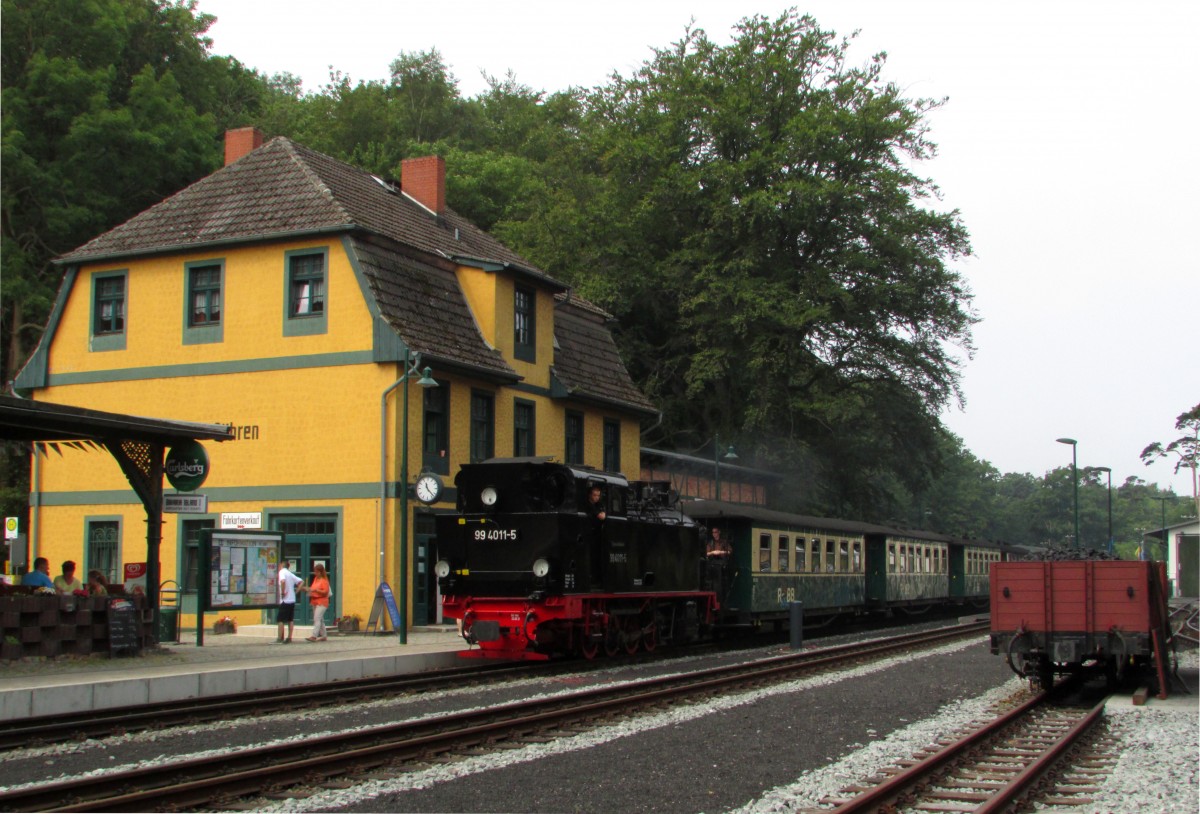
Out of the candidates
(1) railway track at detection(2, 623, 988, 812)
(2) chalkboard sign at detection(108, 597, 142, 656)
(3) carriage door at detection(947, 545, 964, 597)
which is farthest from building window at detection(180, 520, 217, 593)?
(3) carriage door at detection(947, 545, 964, 597)

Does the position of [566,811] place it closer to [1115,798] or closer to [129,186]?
[1115,798]

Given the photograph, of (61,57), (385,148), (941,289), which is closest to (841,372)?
(941,289)

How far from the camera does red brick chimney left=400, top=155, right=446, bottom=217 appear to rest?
3384 cm

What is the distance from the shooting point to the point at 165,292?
93.8 feet

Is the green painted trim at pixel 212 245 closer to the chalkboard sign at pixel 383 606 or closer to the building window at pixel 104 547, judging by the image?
the building window at pixel 104 547

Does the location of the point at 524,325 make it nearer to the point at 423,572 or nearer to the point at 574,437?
the point at 574,437

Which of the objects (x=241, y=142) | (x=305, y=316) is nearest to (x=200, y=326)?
(x=305, y=316)

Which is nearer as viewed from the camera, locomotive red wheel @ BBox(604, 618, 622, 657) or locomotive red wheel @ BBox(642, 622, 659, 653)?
locomotive red wheel @ BBox(604, 618, 622, 657)

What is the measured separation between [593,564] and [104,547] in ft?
47.4

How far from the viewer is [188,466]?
19.4 metres

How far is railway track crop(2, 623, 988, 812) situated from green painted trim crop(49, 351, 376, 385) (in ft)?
42.5

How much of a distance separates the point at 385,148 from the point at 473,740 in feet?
152

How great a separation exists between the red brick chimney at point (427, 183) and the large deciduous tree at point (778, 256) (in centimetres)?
952

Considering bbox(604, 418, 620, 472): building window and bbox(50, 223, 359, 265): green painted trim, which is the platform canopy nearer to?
bbox(50, 223, 359, 265): green painted trim
